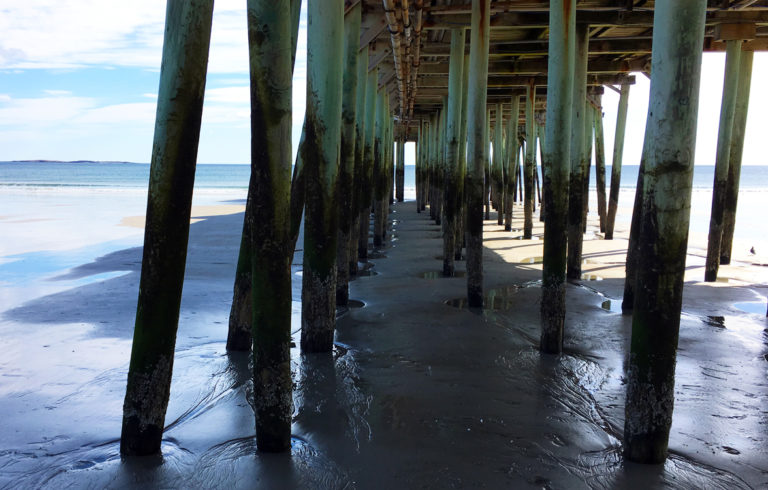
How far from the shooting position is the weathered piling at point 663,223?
2.98m

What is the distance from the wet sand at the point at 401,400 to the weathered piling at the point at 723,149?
1.48 m

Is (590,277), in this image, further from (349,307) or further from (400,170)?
(400,170)

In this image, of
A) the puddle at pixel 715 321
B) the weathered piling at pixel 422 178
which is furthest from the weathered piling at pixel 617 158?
the weathered piling at pixel 422 178

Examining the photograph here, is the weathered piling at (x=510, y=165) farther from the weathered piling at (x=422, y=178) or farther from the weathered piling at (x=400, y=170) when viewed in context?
the weathered piling at (x=400, y=170)

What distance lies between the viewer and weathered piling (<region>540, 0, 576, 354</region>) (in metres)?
5.04

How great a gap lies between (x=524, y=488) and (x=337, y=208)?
2691 millimetres

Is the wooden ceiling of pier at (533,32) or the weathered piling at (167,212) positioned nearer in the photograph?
the weathered piling at (167,212)

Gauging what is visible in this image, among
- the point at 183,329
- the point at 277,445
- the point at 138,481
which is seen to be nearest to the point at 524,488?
the point at 277,445

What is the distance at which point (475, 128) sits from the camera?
6805 millimetres

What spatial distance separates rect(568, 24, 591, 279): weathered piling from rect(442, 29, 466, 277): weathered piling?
5.10 feet

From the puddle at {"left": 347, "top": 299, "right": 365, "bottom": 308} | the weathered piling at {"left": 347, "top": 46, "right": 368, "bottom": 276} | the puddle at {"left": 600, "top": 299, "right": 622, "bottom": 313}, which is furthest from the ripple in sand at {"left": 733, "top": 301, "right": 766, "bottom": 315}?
the weathered piling at {"left": 347, "top": 46, "right": 368, "bottom": 276}

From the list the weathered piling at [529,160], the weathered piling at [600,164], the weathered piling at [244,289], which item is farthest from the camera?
the weathered piling at [600,164]

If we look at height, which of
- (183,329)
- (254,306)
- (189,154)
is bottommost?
(183,329)

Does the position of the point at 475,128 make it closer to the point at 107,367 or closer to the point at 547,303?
the point at 547,303
